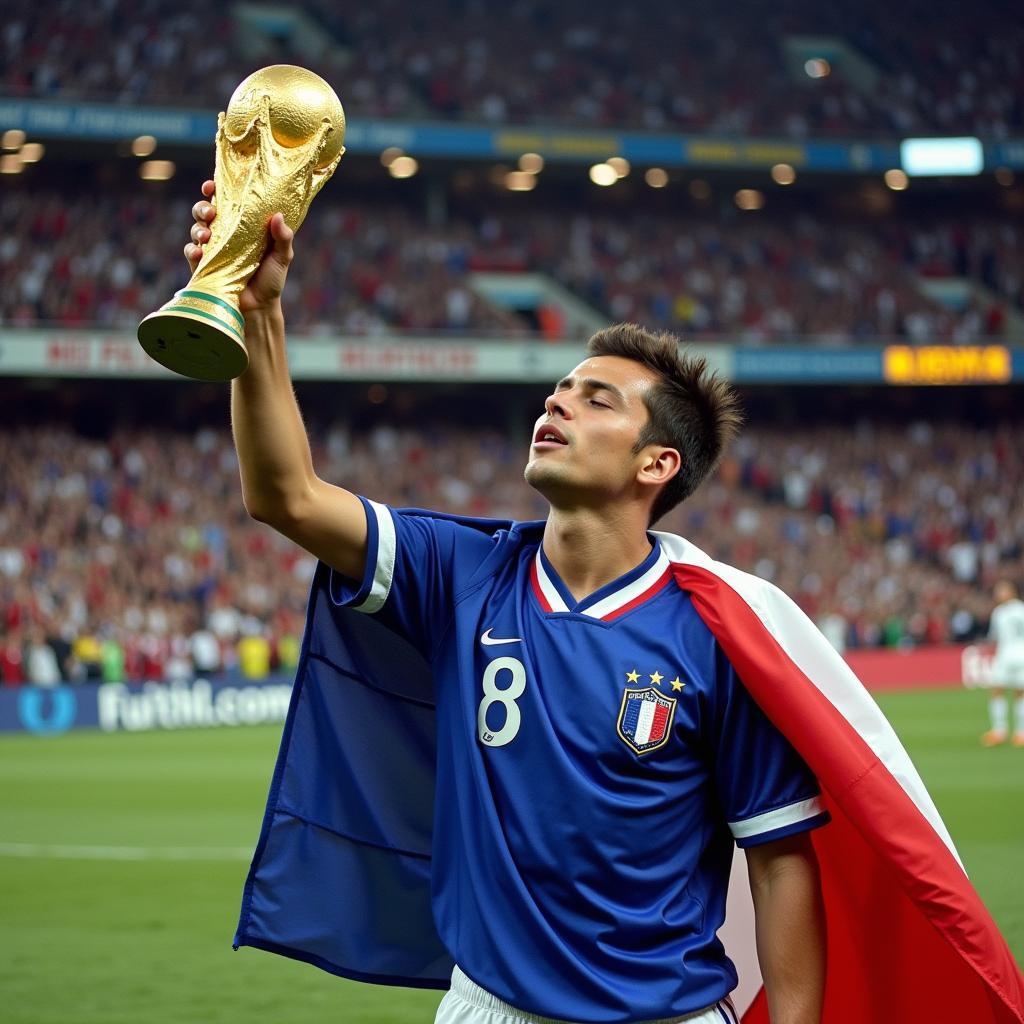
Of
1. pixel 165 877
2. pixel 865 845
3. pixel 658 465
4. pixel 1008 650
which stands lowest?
pixel 165 877

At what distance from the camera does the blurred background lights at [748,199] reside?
41562 millimetres

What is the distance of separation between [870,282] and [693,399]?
38970mm

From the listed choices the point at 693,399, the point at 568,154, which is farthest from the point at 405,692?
the point at 568,154

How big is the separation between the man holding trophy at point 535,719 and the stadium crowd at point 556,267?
29.5 m

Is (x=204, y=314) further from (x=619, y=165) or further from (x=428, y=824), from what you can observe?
(x=619, y=165)

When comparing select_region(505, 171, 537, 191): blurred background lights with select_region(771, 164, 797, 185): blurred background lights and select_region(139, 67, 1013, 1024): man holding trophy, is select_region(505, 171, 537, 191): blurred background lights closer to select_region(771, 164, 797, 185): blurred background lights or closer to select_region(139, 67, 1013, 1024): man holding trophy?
select_region(771, 164, 797, 185): blurred background lights

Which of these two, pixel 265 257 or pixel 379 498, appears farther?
pixel 379 498

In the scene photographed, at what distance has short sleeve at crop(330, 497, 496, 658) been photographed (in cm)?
307

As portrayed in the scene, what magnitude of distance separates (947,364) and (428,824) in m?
36.7

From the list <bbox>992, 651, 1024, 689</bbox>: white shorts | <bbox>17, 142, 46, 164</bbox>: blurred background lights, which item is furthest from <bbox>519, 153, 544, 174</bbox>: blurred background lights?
<bbox>992, 651, 1024, 689</bbox>: white shorts

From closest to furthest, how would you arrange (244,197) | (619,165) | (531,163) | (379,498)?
1. (244,197)
2. (379,498)
3. (531,163)
4. (619,165)

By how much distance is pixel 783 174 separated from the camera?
40500 millimetres

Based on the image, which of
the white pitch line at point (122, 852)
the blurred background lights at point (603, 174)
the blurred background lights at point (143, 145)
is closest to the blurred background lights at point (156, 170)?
the blurred background lights at point (143, 145)

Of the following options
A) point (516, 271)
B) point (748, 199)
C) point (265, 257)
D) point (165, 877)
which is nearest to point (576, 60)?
point (748, 199)
